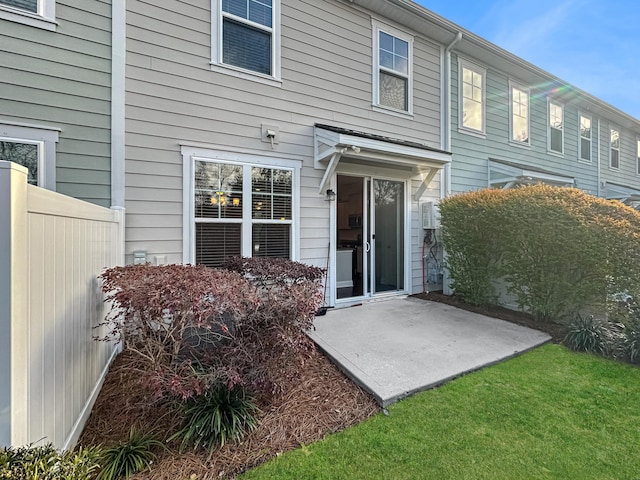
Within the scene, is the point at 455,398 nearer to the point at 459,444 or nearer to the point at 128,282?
the point at 459,444

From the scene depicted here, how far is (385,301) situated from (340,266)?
113cm

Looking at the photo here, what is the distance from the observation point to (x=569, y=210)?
489cm

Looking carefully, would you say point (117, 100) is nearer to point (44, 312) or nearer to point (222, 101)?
point (222, 101)

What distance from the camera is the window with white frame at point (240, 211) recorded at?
15.8 feet

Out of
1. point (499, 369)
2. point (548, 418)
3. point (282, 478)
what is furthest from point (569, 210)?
point (282, 478)

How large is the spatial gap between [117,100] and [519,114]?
9607 millimetres

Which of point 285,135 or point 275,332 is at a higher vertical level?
point 285,135

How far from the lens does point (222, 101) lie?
16.3 feet

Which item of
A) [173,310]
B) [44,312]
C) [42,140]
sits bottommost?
[173,310]

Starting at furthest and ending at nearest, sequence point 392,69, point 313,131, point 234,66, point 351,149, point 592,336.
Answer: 1. point 392,69
2. point 313,131
3. point 351,149
4. point 234,66
5. point 592,336

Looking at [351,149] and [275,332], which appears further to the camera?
[351,149]

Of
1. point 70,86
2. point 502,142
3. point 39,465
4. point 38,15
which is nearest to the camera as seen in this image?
point 39,465

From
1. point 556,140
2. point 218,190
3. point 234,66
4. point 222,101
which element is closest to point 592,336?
point 218,190

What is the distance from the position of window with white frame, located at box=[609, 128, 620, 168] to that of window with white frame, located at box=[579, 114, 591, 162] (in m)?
1.87
